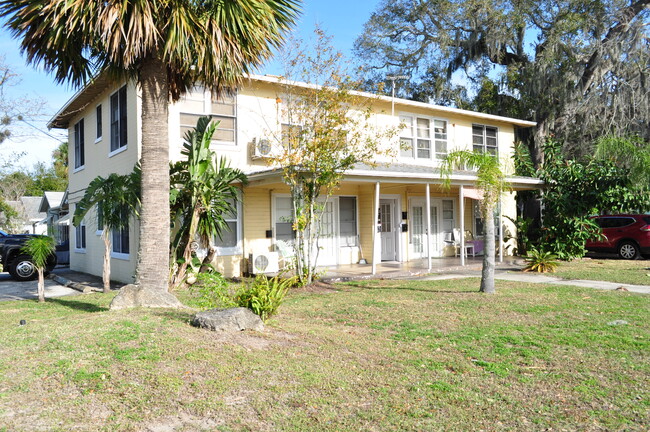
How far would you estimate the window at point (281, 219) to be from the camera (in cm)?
1497

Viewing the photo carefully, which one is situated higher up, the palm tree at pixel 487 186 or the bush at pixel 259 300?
the palm tree at pixel 487 186

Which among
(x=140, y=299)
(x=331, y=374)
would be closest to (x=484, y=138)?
(x=140, y=299)

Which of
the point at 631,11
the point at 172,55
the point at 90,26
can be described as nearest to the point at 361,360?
the point at 172,55

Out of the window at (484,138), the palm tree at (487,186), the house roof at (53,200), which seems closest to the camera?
the palm tree at (487,186)

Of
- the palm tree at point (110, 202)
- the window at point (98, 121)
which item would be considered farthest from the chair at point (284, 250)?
the window at point (98, 121)

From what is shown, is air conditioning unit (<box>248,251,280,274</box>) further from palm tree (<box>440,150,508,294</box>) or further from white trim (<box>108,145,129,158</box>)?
palm tree (<box>440,150,508,294</box>)

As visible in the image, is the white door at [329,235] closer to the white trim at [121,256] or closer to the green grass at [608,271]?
the white trim at [121,256]

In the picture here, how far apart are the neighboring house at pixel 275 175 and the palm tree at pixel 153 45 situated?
2869 millimetres

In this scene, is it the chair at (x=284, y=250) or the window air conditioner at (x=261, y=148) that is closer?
the window air conditioner at (x=261, y=148)

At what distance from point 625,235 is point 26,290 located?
1874cm

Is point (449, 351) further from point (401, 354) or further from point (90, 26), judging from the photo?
point (90, 26)

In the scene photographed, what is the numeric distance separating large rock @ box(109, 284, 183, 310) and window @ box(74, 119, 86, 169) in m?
11.5

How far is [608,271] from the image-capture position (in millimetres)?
14609

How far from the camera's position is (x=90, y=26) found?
7441 mm
